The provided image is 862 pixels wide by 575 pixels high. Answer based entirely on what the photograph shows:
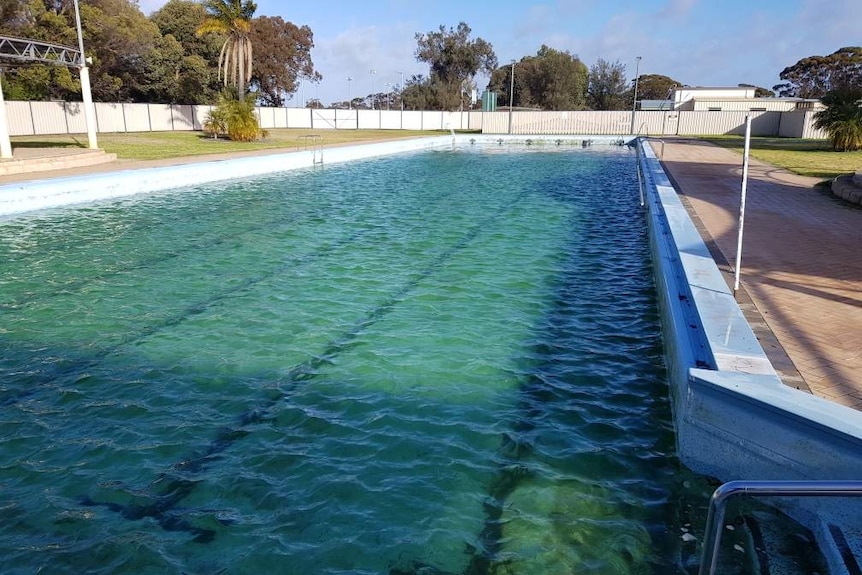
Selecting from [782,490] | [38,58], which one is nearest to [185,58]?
[38,58]

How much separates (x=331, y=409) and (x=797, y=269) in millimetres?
5191

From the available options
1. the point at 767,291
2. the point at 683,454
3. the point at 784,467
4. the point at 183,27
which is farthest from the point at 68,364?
the point at 183,27

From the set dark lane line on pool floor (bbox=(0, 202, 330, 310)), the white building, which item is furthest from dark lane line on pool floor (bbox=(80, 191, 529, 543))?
the white building

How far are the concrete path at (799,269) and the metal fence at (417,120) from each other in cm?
2173

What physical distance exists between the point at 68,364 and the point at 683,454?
205 inches

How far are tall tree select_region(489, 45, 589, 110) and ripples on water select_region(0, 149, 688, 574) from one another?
6464 centimetres

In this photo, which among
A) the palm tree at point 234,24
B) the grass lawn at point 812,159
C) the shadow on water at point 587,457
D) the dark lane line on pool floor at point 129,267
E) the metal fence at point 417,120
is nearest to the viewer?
the shadow on water at point 587,457

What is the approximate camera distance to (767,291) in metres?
5.88

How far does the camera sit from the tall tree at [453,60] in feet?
232

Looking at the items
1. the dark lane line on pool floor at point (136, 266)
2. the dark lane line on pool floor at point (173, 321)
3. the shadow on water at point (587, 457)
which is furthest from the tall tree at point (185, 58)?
the shadow on water at point (587, 457)

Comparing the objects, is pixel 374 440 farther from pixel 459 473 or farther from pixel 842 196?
pixel 842 196

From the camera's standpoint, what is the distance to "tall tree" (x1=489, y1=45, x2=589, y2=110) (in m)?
Answer: 69.9

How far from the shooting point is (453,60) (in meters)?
71.6

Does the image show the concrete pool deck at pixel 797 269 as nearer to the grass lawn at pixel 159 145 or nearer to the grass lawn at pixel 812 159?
the grass lawn at pixel 812 159
